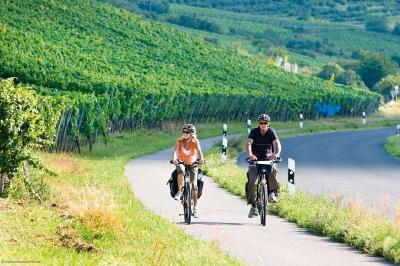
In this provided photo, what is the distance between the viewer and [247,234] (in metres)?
20.1

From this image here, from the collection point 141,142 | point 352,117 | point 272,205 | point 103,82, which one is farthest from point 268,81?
point 272,205

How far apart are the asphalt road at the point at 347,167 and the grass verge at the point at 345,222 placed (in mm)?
461

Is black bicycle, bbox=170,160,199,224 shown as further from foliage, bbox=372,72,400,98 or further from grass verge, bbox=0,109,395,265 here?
foliage, bbox=372,72,400,98

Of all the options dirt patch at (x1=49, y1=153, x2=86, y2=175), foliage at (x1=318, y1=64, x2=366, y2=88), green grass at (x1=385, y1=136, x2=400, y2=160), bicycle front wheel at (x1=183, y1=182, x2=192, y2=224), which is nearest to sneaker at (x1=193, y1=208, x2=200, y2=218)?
bicycle front wheel at (x1=183, y1=182, x2=192, y2=224)

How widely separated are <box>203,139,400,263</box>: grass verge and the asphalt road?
461 mm

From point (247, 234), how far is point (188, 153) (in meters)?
2.39

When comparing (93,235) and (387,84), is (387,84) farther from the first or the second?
(93,235)

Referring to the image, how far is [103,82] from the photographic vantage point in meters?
66.6

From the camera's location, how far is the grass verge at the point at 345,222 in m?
17.8

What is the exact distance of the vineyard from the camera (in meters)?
48.2

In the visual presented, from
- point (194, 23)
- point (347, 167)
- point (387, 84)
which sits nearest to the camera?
point (347, 167)

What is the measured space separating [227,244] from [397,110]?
9832cm

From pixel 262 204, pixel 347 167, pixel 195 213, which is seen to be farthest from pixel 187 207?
pixel 347 167

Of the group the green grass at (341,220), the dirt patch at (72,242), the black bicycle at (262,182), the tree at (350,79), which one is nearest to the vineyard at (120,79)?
the black bicycle at (262,182)
